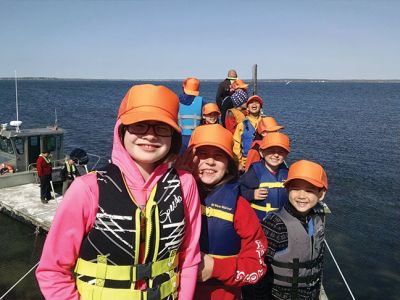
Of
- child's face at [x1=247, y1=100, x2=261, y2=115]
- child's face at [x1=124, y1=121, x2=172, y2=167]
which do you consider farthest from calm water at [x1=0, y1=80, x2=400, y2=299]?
child's face at [x1=124, y1=121, x2=172, y2=167]

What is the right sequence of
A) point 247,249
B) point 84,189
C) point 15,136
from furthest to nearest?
point 15,136 < point 247,249 < point 84,189

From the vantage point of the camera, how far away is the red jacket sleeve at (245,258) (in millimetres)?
2988

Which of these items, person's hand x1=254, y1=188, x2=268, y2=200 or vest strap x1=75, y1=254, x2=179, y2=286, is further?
person's hand x1=254, y1=188, x2=268, y2=200

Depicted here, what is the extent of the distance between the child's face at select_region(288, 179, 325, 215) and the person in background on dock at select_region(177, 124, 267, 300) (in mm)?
980

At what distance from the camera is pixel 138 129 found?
2.39 m

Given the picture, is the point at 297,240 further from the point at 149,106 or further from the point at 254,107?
the point at 254,107

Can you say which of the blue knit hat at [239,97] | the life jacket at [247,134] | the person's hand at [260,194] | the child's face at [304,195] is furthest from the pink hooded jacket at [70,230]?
the blue knit hat at [239,97]

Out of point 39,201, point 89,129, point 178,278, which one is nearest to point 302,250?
point 178,278

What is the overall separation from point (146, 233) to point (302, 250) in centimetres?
228

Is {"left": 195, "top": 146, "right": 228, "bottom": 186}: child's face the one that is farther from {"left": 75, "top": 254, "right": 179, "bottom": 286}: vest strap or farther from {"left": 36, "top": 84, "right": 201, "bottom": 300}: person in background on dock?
{"left": 75, "top": 254, "right": 179, "bottom": 286}: vest strap

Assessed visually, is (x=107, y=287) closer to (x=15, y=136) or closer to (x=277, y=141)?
(x=277, y=141)

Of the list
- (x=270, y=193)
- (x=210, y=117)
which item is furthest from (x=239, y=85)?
(x=270, y=193)

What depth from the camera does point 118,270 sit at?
231 cm

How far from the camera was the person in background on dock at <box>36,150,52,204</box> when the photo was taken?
631 inches
